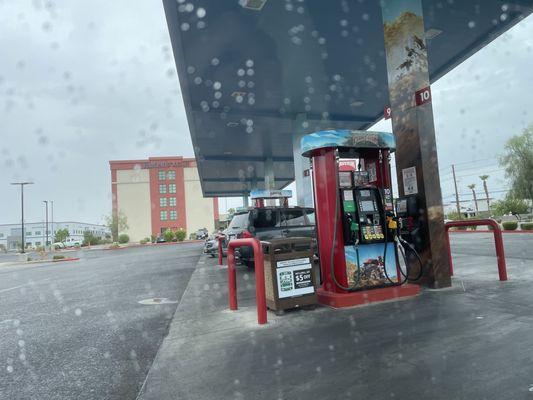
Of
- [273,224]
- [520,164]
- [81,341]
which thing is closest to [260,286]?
[81,341]

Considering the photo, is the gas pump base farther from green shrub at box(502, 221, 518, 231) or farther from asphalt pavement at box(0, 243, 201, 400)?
green shrub at box(502, 221, 518, 231)

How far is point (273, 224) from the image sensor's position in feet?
34.9

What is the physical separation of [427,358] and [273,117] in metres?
15.2

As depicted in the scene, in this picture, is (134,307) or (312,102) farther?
(312,102)

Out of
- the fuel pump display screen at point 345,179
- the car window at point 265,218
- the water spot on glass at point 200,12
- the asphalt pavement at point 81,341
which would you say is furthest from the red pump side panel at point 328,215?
the water spot on glass at point 200,12

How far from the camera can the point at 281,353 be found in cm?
404

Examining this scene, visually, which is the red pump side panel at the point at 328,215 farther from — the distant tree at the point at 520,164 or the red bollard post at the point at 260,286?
the distant tree at the point at 520,164

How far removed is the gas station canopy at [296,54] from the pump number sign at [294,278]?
20.5ft

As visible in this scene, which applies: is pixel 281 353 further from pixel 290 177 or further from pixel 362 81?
pixel 290 177

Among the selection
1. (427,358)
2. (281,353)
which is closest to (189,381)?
(281,353)

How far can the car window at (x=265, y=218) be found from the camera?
34.7 feet

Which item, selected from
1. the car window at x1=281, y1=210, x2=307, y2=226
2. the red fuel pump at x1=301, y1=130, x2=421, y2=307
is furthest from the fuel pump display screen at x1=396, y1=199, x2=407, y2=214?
the car window at x1=281, y1=210, x2=307, y2=226

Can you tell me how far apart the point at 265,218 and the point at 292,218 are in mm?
784

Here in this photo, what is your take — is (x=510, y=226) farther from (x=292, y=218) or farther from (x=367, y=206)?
(x=367, y=206)
